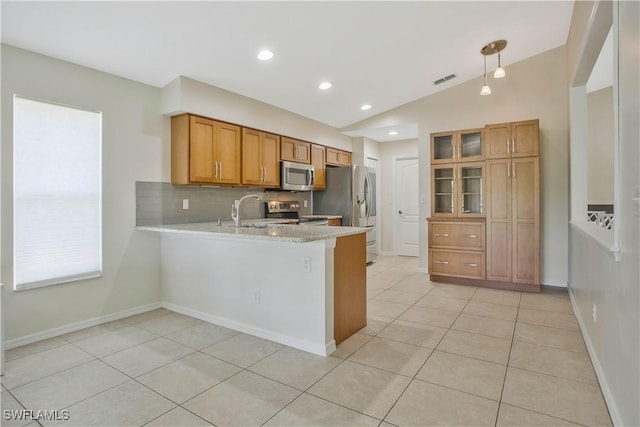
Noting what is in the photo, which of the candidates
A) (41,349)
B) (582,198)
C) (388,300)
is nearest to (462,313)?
(388,300)

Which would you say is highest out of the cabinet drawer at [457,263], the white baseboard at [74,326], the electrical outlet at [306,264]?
the electrical outlet at [306,264]

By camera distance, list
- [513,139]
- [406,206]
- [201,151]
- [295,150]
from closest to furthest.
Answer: [201,151] < [513,139] < [295,150] < [406,206]

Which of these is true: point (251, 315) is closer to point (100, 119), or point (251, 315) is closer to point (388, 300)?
point (388, 300)

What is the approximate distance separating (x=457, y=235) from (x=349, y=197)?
1856 mm

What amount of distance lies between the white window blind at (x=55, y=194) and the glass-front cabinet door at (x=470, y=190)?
4331 mm

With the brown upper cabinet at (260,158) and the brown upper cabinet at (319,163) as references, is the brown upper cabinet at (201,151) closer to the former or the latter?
the brown upper cabinet at (260,158)

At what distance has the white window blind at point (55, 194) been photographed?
9.14ft

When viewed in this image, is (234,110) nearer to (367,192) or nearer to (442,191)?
(367,192)

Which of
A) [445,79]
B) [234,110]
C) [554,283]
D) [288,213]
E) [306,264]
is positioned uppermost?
[445,79]

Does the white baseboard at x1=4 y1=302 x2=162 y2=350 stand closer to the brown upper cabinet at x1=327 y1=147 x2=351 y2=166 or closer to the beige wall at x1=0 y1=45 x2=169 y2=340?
the beige wall at x1=0 y1=45 x2=169 y2=340

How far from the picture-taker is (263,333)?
112 inches

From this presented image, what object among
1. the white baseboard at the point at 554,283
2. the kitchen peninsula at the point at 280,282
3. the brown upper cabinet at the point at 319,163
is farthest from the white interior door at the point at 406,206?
the kitchen peninsula at the point at 280,282

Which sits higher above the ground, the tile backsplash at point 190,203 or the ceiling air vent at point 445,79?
the ceiling air vent at point 445,79

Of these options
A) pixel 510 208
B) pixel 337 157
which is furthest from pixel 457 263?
pixel 337 157
